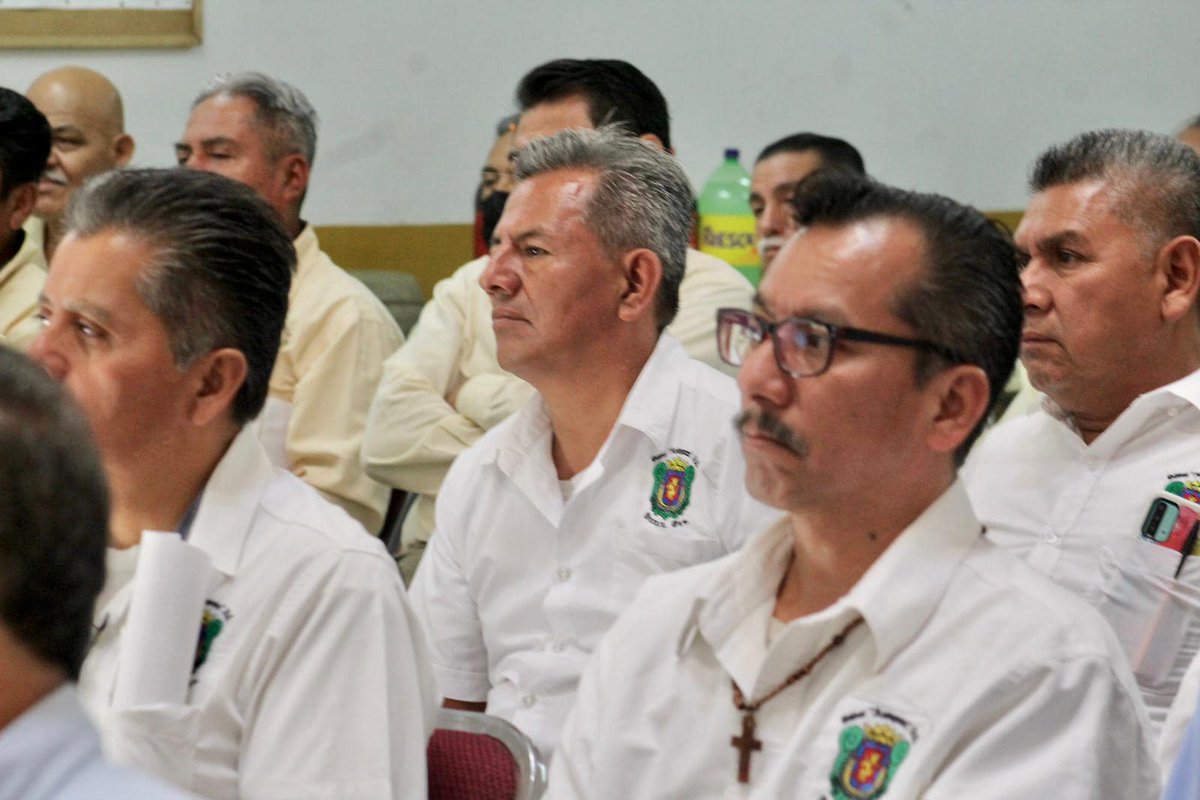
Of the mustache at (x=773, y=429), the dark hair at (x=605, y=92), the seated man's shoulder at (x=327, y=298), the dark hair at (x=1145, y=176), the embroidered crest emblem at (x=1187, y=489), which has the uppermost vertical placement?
the dark hair at (x=1145, y=176)

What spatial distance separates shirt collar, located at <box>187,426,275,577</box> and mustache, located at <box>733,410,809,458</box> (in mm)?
505

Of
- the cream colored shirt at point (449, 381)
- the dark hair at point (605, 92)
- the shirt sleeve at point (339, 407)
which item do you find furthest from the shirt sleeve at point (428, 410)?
the dark hair at point (605, 92)

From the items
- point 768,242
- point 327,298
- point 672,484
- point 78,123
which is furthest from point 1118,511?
point 78,123

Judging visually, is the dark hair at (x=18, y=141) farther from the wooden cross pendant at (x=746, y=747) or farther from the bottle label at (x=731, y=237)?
the wooden cross pendant at (x=746, y=747)

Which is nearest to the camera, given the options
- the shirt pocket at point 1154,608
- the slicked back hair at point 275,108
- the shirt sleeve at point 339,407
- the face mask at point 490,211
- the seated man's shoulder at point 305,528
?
the seated man's shoulder at point 305,528

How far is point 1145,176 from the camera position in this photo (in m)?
2.07

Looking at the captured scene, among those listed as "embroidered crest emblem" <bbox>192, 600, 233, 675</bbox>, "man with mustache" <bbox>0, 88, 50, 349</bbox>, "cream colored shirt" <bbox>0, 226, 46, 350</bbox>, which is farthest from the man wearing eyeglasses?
"man with mustache" <bbox>0, 88, 50, 349</bbox>

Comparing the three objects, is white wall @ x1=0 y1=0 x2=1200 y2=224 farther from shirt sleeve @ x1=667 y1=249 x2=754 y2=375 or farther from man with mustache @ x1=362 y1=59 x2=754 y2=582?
shirt sleeve @ x1=667 y1=249 x2=754 y2=375

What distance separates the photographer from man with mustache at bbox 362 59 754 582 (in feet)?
9.42

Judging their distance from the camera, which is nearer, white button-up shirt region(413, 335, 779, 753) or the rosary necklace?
the rosary necklace

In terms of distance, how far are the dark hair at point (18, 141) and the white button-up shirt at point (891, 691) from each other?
7.26 feet

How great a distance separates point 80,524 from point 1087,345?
59.2 inches

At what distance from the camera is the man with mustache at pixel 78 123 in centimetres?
393

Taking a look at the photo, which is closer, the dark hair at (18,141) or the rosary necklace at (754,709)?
the rosary necklace at (754,709)
